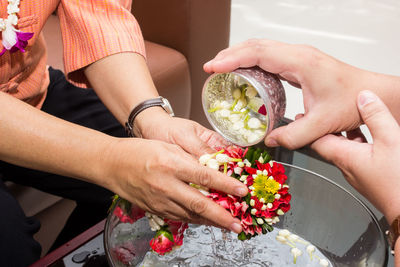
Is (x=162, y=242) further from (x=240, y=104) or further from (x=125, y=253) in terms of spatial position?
(x=240, y=104)

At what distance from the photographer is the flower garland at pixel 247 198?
0.75 m

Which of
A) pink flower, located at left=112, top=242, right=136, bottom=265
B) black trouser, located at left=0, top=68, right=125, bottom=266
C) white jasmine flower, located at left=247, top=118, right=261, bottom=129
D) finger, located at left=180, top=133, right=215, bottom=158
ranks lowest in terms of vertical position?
black trouser, located at left=0, top=68, right=125, bottom=266

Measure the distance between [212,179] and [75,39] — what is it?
0.62 metres

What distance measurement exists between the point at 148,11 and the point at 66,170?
1062mm

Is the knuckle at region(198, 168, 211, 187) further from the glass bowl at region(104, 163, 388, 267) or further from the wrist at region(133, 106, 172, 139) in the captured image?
the wrist at region(133, 106, 172, 139)

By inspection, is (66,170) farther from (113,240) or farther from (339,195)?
(339,195)

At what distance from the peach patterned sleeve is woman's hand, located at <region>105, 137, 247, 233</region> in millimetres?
398

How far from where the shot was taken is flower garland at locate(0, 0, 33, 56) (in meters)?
0.94

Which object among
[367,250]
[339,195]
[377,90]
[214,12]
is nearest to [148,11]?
[214,12]

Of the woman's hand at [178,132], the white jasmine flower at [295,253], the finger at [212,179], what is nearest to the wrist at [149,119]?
the woman's hand at [178,132]

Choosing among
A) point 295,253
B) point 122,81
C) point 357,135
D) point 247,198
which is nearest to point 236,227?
point 247,198

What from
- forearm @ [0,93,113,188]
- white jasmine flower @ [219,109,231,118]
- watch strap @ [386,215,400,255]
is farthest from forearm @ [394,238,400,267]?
forearm @ [0,93,113,188]

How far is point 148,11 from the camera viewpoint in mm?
1724

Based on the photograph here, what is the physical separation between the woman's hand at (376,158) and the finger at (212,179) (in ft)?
0.83
